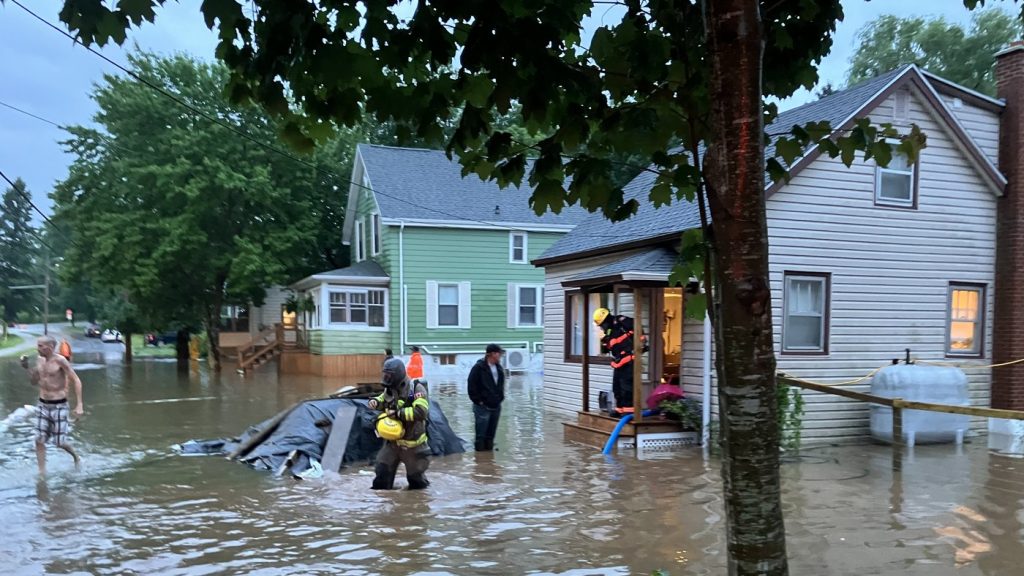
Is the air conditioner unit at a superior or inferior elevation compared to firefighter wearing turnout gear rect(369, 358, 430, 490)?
inferior

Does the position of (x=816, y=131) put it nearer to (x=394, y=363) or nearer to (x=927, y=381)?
(x=394, y=363)

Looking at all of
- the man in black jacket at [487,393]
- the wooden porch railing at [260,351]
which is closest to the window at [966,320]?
the man in black jacket at [487,393]

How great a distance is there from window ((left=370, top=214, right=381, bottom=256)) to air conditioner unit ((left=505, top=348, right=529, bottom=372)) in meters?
6.26

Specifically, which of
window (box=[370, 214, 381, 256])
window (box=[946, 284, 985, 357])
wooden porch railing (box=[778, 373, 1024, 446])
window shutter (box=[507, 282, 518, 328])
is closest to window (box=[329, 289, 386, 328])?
window (box=[370, 214, 381, 256])

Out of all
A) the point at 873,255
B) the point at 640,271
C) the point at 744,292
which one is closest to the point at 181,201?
the point at 640,271

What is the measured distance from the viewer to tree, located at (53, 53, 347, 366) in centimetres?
2756

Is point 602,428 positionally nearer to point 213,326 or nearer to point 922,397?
point 922,397

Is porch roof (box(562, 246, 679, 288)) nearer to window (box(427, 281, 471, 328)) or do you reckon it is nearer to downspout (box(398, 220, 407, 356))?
downspout (box(398, 220, 407, 356))

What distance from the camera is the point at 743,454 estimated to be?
275 centimetres

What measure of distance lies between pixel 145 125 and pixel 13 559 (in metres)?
26.7

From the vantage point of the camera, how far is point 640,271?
11.4 meters

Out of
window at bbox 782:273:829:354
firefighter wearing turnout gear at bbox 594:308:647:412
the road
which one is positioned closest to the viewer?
window at bbox 782:273:829:354

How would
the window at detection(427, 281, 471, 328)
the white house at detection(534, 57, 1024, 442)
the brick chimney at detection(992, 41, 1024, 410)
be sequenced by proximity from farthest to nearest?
1. the window at detection(427, 281, 471, 328)
2. the brick chimney at detection(992, 41, 1024, 410)
3. the white house at detection(534, 57, 1024, 442)

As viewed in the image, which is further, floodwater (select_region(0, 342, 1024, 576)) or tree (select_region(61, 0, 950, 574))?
floodwater (select_region(0, 342, 1024, 576))
